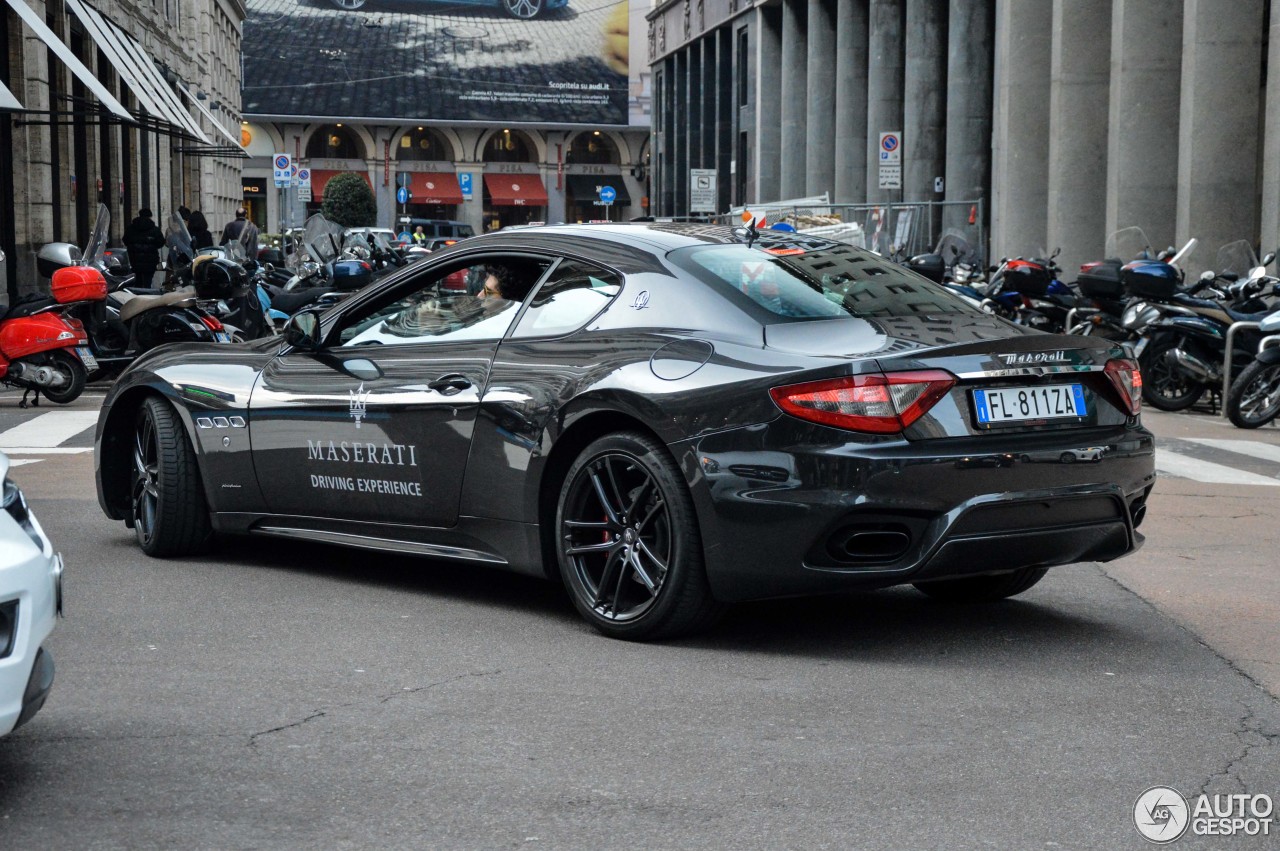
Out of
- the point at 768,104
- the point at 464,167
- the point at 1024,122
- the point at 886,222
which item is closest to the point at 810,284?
the point at 886,222

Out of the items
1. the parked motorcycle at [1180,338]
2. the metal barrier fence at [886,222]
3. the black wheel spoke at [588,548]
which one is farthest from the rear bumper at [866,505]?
the metal barrier fence at [886,222]

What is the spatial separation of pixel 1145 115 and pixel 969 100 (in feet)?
38.4

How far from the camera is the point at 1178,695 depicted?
4.99 meters

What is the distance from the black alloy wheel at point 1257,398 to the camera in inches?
538

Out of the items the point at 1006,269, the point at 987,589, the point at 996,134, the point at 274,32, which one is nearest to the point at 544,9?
Answer: the point at 274,32

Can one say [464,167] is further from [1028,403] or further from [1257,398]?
[1028,403]

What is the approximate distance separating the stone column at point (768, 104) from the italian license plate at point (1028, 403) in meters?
48.9

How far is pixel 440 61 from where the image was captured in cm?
9006

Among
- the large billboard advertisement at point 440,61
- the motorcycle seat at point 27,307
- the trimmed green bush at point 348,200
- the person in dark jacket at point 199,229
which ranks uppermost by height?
the large billboard advertisement at point 440,61

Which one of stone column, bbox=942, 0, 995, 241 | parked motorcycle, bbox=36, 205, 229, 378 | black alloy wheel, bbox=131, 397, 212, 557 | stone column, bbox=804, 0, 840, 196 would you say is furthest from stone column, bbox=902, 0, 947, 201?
black alloy wheel, bbox=131, 397, 212, 557

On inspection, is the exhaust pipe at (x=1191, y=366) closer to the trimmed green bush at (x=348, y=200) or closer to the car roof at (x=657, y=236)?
the car roof at (x=657, y=236)

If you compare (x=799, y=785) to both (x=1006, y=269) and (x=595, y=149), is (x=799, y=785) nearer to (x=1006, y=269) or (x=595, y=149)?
(x=1006, y=269)

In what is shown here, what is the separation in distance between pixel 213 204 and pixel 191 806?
60.0 metres

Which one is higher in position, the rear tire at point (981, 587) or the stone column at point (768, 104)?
the stone column at point (768, 104)
